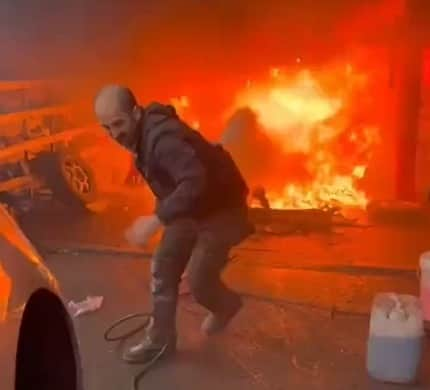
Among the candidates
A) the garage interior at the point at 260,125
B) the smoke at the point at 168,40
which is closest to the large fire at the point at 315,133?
the garage interior at the point at 260,125

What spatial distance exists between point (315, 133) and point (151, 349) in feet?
5.45

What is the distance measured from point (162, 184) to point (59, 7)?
5.01 feet

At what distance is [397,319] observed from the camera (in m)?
2.87

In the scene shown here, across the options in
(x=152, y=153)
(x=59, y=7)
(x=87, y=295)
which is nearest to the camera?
(x=152, y=153)

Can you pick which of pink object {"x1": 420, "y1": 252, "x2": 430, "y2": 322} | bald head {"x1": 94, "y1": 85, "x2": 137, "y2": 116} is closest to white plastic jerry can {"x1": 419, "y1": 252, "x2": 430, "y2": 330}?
pink object {"x1": 420, "y1": 252, "x2": 430, "y2": 322}

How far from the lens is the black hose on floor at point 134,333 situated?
2.95 m

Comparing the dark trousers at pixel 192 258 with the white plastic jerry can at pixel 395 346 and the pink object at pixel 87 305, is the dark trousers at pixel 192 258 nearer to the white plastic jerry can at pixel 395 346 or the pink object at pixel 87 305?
the pink object at pixel 87 305

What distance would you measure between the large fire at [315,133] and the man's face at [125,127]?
1203 mm

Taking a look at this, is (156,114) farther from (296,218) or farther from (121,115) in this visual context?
(296,218)

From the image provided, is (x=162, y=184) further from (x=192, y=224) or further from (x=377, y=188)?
(x=377, y=188)

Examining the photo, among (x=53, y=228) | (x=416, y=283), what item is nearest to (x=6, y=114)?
(x=53, y=228)

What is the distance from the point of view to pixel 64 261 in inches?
163

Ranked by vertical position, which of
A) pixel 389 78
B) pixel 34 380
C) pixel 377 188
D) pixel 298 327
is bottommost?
pixel 298 327

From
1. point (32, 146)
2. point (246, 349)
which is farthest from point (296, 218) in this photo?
point (32, 146)
